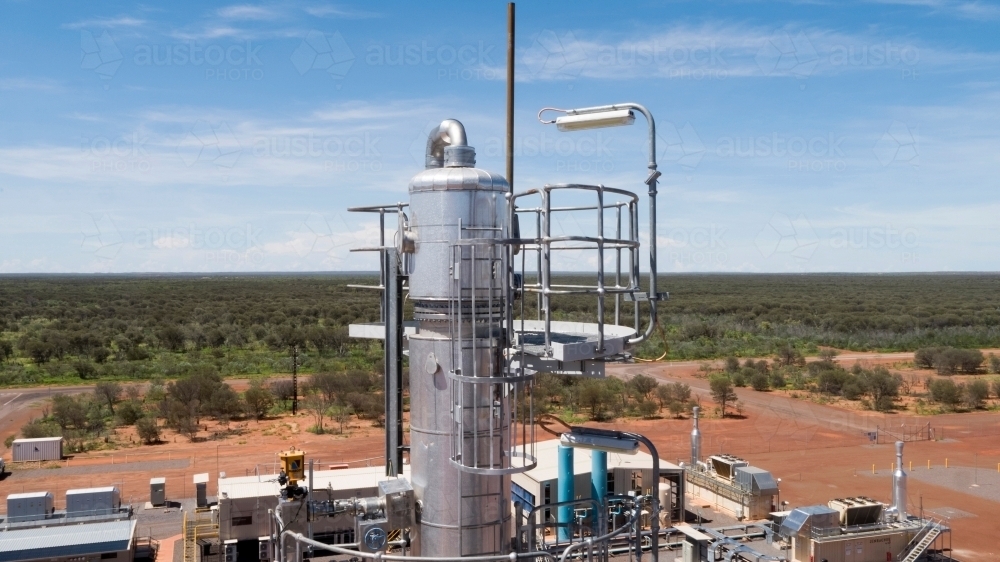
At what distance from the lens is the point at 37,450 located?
34281 millimetres

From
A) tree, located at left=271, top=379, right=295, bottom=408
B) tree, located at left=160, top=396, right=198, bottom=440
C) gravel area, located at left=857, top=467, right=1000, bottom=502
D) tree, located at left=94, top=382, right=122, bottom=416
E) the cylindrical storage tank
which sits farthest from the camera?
tree, located at left=271, top=379, right=295, bottom=408

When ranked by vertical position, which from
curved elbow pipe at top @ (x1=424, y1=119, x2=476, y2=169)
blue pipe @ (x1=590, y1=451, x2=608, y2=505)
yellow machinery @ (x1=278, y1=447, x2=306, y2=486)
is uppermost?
curved elbow pipe at top @ (x1=424, y1=119, x2=476, y2=169)

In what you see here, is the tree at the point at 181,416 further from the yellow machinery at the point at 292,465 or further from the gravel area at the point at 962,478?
the gravel area at the point at 962,478

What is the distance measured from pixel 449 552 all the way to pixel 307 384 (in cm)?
4319

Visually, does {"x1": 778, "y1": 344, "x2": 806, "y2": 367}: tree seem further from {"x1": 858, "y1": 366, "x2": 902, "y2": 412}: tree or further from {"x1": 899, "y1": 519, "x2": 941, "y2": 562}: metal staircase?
{"x1": 899, "y1": 519, "x2": 941, "y2": 562}: metal staircase

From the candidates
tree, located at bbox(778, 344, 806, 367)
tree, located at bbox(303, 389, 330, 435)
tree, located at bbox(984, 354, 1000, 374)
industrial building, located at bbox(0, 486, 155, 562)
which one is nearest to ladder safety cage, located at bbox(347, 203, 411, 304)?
industrial building, located at bbox(0, 486, 155, 562)

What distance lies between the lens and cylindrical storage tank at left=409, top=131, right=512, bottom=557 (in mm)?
8727

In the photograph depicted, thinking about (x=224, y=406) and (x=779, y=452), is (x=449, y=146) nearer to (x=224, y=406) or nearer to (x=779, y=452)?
(x=779, y=452)

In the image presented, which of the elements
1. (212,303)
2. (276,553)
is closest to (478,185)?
(276,553)

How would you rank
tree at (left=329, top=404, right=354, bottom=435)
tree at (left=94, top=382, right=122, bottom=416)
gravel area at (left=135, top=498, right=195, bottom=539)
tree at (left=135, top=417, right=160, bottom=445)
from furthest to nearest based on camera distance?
tree at (left=94, top=382, right=122, bottom=416) < tree at (left=329, top=404, right=354, bottom=435) < tree at (left=135, top=417, right=160, bottom=445) < gravel area at (left=135, top=498, right=195, bottom=539)

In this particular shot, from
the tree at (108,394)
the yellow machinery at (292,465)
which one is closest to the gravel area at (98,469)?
the tree at (108,394)

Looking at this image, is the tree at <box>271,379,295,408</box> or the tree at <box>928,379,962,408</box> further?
the tree at <box>928,379,962,408</box>

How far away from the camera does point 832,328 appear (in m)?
90.8

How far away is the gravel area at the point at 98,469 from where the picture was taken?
31.9 metres
